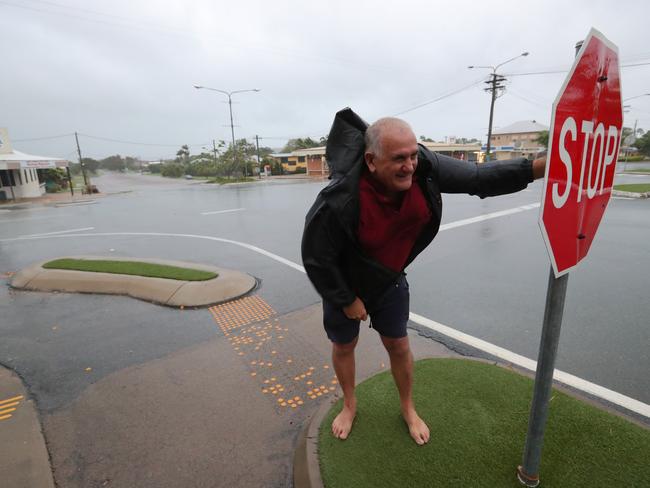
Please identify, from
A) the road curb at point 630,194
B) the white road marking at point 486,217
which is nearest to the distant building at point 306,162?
the road curb at point 630,194

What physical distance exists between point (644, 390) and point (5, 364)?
530 cm

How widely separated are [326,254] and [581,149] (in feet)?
3.42

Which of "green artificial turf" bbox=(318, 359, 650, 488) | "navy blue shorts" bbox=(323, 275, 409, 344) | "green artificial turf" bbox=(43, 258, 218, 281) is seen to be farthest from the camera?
"green artificial turf" bbox=(43, 258, 218, 281)

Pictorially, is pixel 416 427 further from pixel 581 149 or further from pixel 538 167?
pixel 581 149

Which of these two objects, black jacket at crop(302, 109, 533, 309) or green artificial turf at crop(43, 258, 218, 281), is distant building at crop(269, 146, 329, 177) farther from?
black jacket at crop(302, 109, 533, 309)

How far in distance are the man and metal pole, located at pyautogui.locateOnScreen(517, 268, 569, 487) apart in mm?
553

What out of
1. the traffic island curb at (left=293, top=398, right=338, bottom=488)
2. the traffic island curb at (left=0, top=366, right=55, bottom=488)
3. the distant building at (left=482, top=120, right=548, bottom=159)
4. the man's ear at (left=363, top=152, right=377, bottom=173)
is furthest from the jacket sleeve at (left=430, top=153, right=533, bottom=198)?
the distant building at (left=482, top=120, right=548, bottom=159)

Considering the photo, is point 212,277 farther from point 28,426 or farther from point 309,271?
point 309,271

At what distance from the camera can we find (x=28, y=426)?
99.5 inches

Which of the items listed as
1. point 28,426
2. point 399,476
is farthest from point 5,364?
point 399,476

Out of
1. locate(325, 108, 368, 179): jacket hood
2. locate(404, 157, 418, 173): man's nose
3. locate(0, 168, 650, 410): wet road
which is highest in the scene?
locate(325, 108, 368, 179): jacket hood

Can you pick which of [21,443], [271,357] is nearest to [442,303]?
[271,357]

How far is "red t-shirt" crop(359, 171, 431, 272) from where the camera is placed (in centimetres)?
171

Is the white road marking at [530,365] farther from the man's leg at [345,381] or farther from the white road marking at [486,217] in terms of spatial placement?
the white road marking at [486,217]
